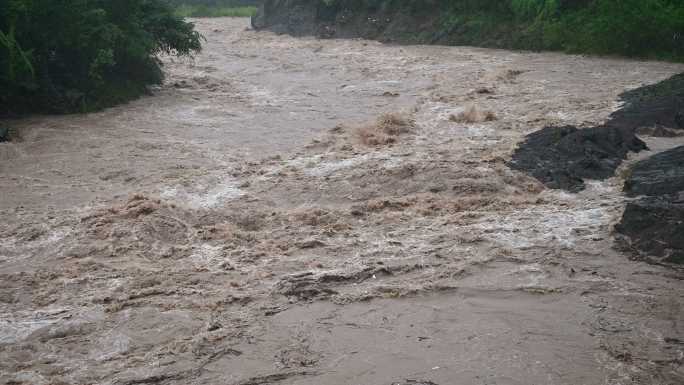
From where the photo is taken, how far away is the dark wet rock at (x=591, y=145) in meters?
9.80

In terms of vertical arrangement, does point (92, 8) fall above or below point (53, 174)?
above

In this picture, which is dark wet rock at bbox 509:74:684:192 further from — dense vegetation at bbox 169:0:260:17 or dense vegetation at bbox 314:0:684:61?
dense vegetation at bbox 169:0:260:17

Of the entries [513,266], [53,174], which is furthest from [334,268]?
[53,174]

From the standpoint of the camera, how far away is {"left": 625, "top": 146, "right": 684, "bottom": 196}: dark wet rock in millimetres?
8430

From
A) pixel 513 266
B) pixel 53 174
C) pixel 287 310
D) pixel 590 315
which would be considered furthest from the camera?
pixel 53 174

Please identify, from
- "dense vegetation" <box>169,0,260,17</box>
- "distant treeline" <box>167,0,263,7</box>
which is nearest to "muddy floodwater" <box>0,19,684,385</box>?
"dense vegetation" <box>169,0,260,17</box>

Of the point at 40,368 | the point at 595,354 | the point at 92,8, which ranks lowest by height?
the point at 40,368

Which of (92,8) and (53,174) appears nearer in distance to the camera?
(53,174)

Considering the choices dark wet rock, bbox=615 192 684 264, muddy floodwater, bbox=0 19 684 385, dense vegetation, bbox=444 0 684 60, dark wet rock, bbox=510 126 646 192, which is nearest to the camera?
muddy floodwater, bbox=0 19 684 385

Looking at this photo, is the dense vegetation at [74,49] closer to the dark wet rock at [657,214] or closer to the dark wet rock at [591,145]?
the dark wet rock at [591,145]

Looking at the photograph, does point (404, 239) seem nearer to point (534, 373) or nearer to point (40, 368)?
point (534, 373)

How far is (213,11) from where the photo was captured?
139 ft

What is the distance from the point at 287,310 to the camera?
6535mm

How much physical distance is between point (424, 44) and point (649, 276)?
64.1ft
